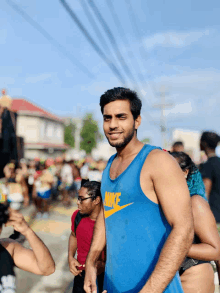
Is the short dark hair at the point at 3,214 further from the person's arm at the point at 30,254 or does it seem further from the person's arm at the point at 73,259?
the person's arm at the point at 73,259

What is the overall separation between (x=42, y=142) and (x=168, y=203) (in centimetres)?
4109

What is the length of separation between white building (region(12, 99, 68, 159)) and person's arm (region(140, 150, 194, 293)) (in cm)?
3849

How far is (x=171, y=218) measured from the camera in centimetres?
167

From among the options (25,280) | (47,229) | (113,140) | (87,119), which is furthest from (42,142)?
(113,140)

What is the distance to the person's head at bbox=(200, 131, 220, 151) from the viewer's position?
14.3ft

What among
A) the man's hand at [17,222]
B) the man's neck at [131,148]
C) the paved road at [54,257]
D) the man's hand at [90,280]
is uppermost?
the man's neck at [131,148]

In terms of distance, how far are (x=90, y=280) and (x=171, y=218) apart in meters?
0.85

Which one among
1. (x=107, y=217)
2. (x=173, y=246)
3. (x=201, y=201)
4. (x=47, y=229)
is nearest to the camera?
(x=173, y=246)

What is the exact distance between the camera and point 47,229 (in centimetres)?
870

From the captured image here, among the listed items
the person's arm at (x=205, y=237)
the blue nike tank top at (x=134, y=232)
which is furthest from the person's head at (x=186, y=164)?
the blue nike tank top at (x=134, y=232)

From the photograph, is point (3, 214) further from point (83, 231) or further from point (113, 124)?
point (83, 231)

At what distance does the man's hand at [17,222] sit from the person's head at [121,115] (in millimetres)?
744

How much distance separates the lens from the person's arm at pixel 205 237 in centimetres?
207

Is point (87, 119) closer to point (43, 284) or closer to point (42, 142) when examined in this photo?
point (42, 142)
